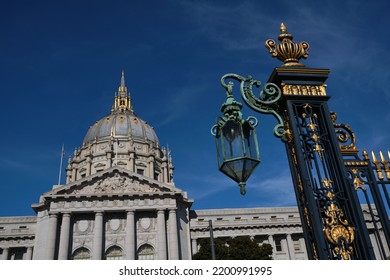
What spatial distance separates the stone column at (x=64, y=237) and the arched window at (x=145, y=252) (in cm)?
811

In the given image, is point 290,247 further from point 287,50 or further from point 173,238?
point 287,50

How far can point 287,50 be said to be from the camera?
738cm

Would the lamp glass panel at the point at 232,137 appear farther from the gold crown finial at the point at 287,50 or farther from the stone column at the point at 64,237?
the stone column at the point at 64,237

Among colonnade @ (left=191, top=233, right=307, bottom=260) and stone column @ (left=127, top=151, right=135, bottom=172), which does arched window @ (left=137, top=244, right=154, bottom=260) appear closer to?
colonnade @ (left=191, top=233, right=307, bottom=260)

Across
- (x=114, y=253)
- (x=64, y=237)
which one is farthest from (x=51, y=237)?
(x=114, y=253)

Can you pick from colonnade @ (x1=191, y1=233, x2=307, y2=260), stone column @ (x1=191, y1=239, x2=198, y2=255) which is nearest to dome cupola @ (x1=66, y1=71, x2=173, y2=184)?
stone column @ (x1=191, y1=239, x2=198, y2=255)

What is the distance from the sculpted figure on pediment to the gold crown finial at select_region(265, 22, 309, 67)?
138 feet

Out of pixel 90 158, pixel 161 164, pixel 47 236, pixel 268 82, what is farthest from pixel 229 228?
pixel 268 82

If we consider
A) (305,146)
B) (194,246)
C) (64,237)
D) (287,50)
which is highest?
(64,237)

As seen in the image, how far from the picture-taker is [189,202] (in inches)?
1971

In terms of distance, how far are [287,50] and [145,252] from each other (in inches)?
1638

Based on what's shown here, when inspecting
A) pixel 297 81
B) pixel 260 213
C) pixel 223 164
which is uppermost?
pixel 260 213
